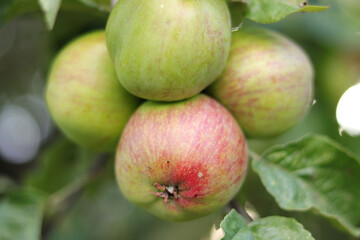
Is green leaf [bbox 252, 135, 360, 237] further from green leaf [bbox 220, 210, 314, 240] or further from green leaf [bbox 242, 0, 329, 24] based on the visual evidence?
green leaf [bbox 242, 0, 329, 24]

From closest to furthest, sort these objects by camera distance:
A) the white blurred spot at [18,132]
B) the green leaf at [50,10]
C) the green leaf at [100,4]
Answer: the green leaf at [50,10]
the green leaf at [100,4]
the white blurred spot at [18,132]

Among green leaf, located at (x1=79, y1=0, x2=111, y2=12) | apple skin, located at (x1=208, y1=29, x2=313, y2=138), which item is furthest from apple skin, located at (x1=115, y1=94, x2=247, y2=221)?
green leaf, located at (x1=79, y1=0, x2=111, y2=12)

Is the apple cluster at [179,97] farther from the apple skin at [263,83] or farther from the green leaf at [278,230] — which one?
the green leaf at [278,230]

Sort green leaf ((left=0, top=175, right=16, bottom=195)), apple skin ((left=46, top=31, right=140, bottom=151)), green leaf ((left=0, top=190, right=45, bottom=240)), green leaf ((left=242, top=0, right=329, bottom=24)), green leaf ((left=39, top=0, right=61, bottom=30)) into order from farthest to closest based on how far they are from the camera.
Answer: green leaf ((left=0, top=175, right=16, bottom=195)), green leaf ((left=0, top=190, right=45, bottom=240)), apple skin ((left=46, top=31, right=140, bottom=151)), green leaf ((left=242, top=0, right=329, bottom=24)), green leaf ((left=39, top=0, right=61, bottom=30))

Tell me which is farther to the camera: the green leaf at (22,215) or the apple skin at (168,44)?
the green leaf at (22,215)

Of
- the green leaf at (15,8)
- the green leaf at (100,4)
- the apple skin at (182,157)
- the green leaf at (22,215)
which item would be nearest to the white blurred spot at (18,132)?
the green leaf at (22,215)

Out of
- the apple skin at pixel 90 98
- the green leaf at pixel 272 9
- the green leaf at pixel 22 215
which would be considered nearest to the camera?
the green leaf at pixel 272 9

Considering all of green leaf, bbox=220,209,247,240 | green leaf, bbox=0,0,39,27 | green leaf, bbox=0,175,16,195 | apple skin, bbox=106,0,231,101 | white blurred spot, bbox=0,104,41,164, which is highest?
apple skin, bbox=106,0,231,101
